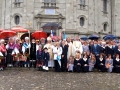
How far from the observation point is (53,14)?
37594mm

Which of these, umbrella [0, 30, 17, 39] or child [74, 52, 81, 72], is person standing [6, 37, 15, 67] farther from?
child [74, 52, 81, 72]

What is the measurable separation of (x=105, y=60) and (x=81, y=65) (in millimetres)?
1684

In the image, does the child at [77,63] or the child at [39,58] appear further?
the child at [39,58]

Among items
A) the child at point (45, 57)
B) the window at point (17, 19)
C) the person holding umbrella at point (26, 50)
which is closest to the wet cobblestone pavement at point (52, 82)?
the child at point (45, 57)

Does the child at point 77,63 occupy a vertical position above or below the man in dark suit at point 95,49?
below

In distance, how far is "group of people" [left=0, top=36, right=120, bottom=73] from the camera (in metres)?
18.2

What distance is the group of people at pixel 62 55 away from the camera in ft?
59.8

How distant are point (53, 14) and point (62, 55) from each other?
19.9m

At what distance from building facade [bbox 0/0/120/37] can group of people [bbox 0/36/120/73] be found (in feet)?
56.7

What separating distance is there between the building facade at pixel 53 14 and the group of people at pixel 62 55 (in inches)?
680

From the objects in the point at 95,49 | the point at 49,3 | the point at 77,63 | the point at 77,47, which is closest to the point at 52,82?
the point at 77,63

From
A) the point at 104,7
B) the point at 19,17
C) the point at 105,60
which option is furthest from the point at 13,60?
the point at 104,7

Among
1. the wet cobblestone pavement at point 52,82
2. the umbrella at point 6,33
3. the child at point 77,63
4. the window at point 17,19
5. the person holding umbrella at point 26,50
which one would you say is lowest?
the wet cobblestone pavement at point 52,82

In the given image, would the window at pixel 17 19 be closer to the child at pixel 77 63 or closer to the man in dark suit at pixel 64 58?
the man in dark suit at pixel 64 58
